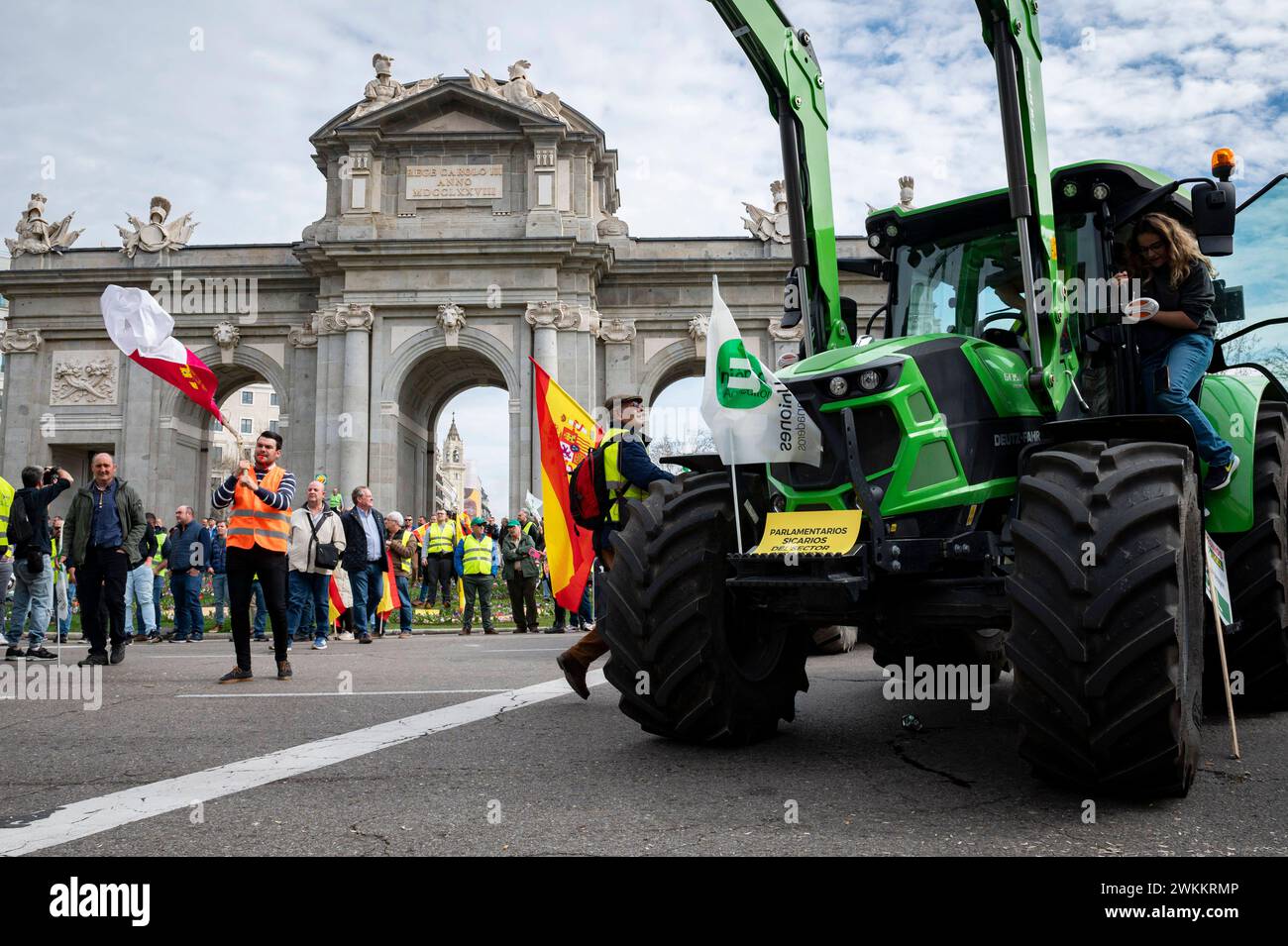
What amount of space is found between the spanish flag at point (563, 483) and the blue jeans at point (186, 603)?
710 centimetres

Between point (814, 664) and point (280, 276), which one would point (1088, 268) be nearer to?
point (814, 664)

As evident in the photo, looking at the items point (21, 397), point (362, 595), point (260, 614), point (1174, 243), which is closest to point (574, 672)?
point (1174, 243)

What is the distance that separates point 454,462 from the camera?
506ft

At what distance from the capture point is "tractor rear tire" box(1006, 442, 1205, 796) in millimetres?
3609

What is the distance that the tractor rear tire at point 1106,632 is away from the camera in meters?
3.61

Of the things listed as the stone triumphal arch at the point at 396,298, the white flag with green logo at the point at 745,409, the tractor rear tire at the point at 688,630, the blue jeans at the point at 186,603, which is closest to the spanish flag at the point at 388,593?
the blue jeans at the point at 186,603

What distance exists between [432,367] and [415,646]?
2324 cm

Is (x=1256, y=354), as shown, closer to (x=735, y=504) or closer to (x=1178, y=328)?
(x=1178, y=328)

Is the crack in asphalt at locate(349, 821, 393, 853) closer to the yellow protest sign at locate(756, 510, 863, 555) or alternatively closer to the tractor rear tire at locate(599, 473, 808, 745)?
the tractor rear tire at locate(599, 473, 808, 745)

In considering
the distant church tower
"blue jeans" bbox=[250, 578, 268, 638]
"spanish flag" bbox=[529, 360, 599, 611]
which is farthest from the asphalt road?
the distant church tower

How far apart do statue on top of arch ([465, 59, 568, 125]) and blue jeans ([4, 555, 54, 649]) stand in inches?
985

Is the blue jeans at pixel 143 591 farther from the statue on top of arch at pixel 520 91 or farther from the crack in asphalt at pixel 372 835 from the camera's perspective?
the statue on top of arch at pixel 520 91

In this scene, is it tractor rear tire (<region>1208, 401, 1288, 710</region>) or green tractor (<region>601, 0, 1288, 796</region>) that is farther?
tractor rear tire (<region>1208, 401, 1288, 710</region>)

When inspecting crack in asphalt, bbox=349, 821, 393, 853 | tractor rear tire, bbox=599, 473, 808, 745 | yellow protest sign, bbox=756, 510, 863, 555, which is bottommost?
crack in asphalt, bbox=349, 821, 393, 853
